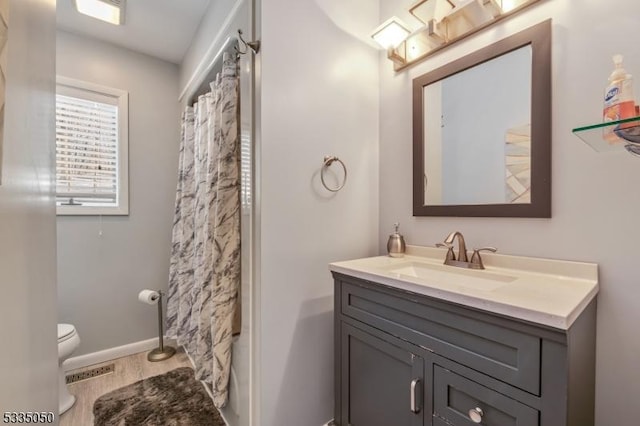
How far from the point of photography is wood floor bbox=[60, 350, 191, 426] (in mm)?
1626

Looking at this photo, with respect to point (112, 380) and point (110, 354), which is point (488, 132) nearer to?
point (112, 380)

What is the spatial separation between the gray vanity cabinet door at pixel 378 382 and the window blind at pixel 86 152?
7.43 feet

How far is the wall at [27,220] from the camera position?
0.50 meters

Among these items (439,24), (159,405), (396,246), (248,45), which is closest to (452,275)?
(396,246)

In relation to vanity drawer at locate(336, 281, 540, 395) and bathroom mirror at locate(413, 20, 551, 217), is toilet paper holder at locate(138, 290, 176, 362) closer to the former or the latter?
vanity drawer at locate(336, 281, 540, 395)

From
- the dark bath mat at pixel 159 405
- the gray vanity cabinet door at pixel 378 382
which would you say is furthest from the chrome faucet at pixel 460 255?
the dark bath mat at pixel 159 405

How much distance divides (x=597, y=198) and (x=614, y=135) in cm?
32

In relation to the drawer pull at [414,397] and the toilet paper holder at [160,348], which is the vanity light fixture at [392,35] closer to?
the drawer pull at [414,397]

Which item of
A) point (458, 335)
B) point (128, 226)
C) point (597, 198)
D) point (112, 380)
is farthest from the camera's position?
point (128, 226)

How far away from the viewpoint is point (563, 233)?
104 cm

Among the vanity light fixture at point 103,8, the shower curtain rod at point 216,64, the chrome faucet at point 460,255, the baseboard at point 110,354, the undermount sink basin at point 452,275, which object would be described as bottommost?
the baseboard at point 110,354

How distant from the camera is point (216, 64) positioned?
1.86 m

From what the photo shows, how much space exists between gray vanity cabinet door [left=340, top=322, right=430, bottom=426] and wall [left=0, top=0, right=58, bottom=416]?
99cm

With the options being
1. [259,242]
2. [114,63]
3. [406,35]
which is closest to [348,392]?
[259,242]
